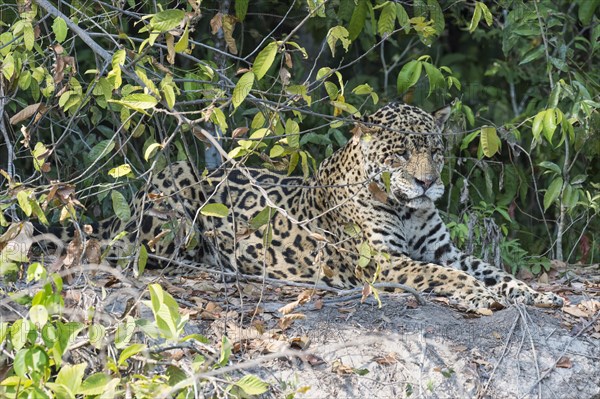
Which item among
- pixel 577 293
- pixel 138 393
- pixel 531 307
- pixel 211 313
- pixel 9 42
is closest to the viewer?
pixel 138 393

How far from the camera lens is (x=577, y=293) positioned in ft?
27.1

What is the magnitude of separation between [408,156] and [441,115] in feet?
2.05

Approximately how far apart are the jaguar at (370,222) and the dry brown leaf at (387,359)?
1.14 meters

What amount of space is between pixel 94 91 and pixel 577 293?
4.05m

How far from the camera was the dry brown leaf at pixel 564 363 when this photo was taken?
6.85 meters

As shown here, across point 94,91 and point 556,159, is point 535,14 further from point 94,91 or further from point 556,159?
point 94,91

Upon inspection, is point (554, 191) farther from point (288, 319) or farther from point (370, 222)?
point (288, 319)

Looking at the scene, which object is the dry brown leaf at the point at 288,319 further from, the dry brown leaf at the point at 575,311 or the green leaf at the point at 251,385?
the dry brown leaf at the point at 575,311

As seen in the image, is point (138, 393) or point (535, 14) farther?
point (535, 14)

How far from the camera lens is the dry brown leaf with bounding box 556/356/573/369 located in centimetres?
685

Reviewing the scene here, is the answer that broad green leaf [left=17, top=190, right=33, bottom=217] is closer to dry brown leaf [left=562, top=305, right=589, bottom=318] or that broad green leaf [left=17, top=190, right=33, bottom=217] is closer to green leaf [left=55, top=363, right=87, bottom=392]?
green leaf [left=55, top=363, right=87, bottom=392]

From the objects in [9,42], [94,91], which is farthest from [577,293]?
[9,42]

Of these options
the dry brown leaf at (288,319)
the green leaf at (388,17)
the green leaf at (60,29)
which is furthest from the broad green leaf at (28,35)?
the green leaf at (388,17)

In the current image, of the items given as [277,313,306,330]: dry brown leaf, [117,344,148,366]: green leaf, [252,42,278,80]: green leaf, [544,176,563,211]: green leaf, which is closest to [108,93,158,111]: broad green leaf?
[252,42,278,80]: green leaf
